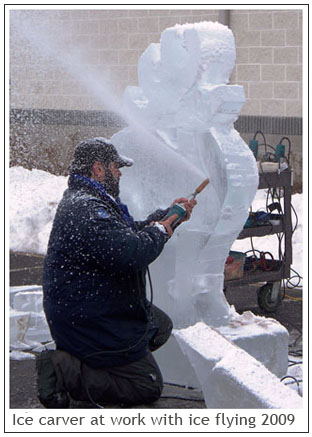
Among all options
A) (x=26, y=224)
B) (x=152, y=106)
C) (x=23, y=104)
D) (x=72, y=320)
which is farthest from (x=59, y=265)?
(x=23, y=104)

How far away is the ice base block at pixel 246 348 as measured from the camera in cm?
492

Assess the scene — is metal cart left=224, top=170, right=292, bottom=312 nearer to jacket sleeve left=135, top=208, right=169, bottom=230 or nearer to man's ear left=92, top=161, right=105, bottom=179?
jacket sleeve left=135, top=208, right=169, bottom=230

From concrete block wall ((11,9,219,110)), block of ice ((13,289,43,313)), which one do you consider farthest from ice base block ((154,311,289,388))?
concrete block wall ((11,9,219,110))

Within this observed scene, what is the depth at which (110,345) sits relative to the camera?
4.19 meters

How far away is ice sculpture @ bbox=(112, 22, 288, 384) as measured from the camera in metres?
4.82

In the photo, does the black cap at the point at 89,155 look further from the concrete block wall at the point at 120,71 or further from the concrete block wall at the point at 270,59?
the concrete block wall at the point at 270,59

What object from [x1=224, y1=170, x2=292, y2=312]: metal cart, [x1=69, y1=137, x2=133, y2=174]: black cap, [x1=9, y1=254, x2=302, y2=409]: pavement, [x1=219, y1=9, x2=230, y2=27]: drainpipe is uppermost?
[x1=219, y1=9, x2=230, y2=27]: drainpipe

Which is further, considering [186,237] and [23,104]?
[23,104]

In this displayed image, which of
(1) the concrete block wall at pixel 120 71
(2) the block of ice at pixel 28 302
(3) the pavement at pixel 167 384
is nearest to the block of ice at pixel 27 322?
(2) the block of ice at pixel 28 302

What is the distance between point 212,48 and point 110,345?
1860 millimetres

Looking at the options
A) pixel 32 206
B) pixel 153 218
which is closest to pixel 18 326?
pixel 153 218

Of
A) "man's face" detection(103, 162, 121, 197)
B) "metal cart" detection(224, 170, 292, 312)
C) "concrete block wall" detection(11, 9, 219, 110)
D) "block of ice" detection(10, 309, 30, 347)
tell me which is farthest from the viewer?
"concrete block wall" detection(11, 9, 219, 110)

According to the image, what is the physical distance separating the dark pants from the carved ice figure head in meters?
0.83
